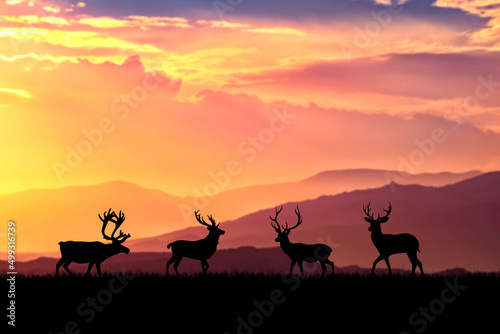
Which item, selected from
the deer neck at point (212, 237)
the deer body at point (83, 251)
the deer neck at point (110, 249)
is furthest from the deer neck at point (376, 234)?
the deer body at point (83, 251)

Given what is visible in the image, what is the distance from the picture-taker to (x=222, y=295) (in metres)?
18.8

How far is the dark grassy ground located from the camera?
1675cm

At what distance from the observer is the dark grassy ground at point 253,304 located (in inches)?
659

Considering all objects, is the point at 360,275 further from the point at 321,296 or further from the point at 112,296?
the point at 112,296

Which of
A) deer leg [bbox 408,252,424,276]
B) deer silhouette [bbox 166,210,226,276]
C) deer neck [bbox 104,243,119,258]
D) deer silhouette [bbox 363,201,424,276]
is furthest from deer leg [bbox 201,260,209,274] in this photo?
deer leg [bbox 408,252,424,276]

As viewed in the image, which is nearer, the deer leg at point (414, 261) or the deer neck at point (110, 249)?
the deer neck at point (110, 249)

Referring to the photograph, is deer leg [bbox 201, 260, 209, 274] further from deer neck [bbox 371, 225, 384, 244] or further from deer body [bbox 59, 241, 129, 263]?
deer neck [bbox 371, 225, 384, 244]

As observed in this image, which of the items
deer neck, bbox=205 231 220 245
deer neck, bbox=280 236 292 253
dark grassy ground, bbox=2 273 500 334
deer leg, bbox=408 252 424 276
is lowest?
Result: dark grassy ground, bbox=2 273 500 334

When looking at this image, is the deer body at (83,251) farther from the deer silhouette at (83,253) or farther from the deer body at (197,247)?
the deer body at (197,247)

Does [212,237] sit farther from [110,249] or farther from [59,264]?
[59,264]

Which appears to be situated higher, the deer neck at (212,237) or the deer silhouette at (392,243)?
the deer neck at (212,237)

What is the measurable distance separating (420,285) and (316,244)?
14.8ft

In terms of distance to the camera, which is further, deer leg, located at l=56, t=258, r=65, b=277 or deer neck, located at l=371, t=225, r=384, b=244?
deer neck, located at l=371, t=225, r=384, b=244

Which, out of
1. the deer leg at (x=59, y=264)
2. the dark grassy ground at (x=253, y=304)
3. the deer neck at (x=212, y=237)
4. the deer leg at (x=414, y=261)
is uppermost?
the deer neck at (x=212, y=237)
